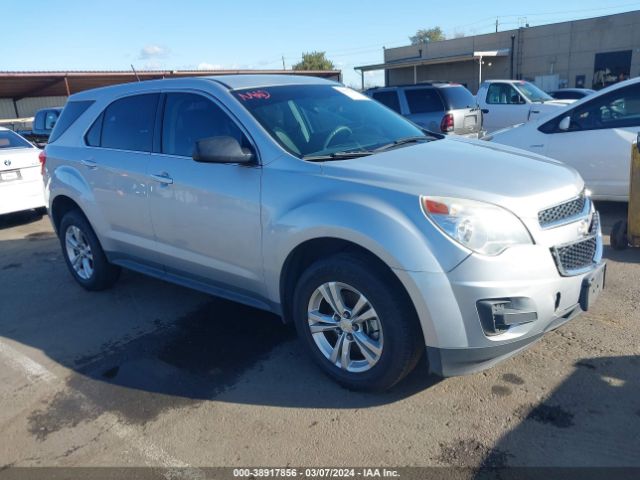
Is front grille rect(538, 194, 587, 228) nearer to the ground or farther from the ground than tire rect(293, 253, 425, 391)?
farther from the ground

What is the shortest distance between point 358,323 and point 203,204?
1398 mm

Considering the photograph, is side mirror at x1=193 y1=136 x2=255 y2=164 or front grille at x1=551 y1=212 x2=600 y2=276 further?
side mirror at x1=193 y1=136 x2=255 y2=164

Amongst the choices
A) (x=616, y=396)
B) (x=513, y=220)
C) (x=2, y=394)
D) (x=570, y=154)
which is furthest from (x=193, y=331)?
(x=570, y=154)

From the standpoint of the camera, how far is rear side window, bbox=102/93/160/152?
434 cm

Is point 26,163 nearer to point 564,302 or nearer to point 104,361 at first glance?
point 104,361

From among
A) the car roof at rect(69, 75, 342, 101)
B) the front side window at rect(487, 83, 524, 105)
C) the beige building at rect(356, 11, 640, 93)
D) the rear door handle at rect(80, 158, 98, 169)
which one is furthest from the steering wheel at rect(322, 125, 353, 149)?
the beige building at rect(356, 11, 640, 93)

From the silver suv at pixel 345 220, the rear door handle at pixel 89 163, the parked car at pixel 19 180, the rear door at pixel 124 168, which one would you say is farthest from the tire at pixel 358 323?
the parked car at pixel 19 180

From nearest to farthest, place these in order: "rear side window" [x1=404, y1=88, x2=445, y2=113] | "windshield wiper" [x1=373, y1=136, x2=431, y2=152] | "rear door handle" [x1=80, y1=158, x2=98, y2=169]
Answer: "windshield wiper" [x1=373, y1=136, x2=431, y2=152] → "rear door handle" [x1=80, y1=158, x2=98, y2=169] → "rear side window" [x1=404, y1=88, x2=445, y2=113]

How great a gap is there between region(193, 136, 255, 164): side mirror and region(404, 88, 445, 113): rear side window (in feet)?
27.2

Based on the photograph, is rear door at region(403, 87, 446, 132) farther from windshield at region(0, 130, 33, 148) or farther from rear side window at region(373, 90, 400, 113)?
windshield at region(0, 130, 33, 148)

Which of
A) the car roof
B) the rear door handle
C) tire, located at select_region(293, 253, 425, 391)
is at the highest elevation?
the car roof

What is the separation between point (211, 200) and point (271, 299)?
792 millimetres

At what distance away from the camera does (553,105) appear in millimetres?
13391

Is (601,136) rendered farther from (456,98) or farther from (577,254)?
(456,98)
